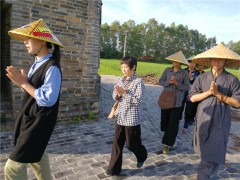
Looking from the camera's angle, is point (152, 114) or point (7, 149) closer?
point (7, 149)

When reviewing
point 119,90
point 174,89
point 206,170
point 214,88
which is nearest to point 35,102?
point 119,90

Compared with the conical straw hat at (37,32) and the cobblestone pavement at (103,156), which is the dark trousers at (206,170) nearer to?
the cobblestone pavement at (103,156)

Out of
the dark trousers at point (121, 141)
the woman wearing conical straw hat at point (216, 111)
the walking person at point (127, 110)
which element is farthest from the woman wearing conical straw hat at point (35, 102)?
the woman wearing conical straw hat at point (216, 111)

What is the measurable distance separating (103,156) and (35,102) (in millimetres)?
2314

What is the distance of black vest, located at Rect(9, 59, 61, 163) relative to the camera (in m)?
2.35

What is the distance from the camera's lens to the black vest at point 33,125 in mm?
2350

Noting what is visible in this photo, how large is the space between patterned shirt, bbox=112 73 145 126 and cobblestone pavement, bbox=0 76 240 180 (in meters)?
0.93

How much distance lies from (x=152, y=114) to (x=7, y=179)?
6043 mm

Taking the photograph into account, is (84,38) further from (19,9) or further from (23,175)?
(23,175)

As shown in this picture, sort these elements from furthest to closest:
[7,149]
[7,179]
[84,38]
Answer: [84,38], [7,149], [7,179]

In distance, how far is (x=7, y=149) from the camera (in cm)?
429

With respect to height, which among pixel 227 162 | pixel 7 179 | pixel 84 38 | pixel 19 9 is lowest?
pixel 227 162

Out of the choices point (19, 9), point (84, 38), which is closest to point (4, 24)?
point (19, 9)

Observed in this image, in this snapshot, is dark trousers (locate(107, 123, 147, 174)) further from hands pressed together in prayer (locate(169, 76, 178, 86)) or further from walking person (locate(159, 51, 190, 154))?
hands pressed together in prayer (locate(169, 76, 178, 86))
